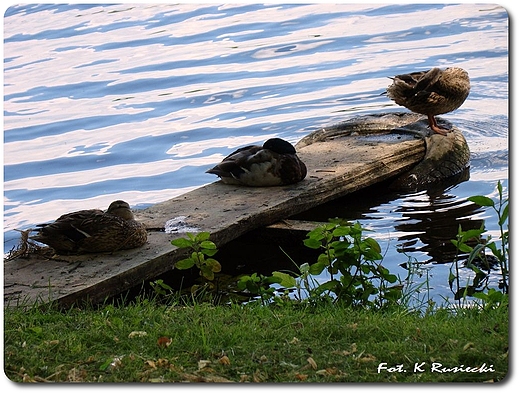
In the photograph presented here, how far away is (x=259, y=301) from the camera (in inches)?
257

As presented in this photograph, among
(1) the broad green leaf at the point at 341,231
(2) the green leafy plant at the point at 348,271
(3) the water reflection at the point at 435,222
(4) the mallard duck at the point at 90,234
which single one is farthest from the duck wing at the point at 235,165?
(1) the broad green leaf at the point at 341,231

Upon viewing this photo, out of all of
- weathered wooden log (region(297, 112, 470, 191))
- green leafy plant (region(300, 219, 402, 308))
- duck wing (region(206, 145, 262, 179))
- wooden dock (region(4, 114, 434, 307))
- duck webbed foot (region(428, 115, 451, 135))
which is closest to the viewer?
green leafy plant (region(300, 219, 402, 308))

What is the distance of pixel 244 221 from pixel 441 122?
3629mm

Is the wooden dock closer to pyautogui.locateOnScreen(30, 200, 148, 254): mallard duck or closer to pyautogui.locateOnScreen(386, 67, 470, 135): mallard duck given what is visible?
pyautogui.locateOnScreen(30, 200, 148, 254): mallard duck

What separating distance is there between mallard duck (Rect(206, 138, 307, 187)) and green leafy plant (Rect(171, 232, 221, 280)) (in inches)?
83.1

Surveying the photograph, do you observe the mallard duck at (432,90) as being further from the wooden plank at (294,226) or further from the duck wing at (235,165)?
the wooden plank at (294,226)

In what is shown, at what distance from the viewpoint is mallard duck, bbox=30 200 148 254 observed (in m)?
7.25

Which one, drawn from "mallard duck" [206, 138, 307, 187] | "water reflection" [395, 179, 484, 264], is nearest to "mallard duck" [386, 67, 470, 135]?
"water reflection" [395, 179, 484, 264]

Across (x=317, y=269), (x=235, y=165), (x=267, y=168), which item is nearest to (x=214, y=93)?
(x=235, y=165)

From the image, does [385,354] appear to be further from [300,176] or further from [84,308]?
[300,176]

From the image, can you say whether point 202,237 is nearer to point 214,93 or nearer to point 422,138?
point 214,93

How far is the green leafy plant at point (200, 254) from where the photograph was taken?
21.9 feet

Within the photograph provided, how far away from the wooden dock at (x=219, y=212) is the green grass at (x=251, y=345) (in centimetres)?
79

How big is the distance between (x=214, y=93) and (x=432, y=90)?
95.3 inches
